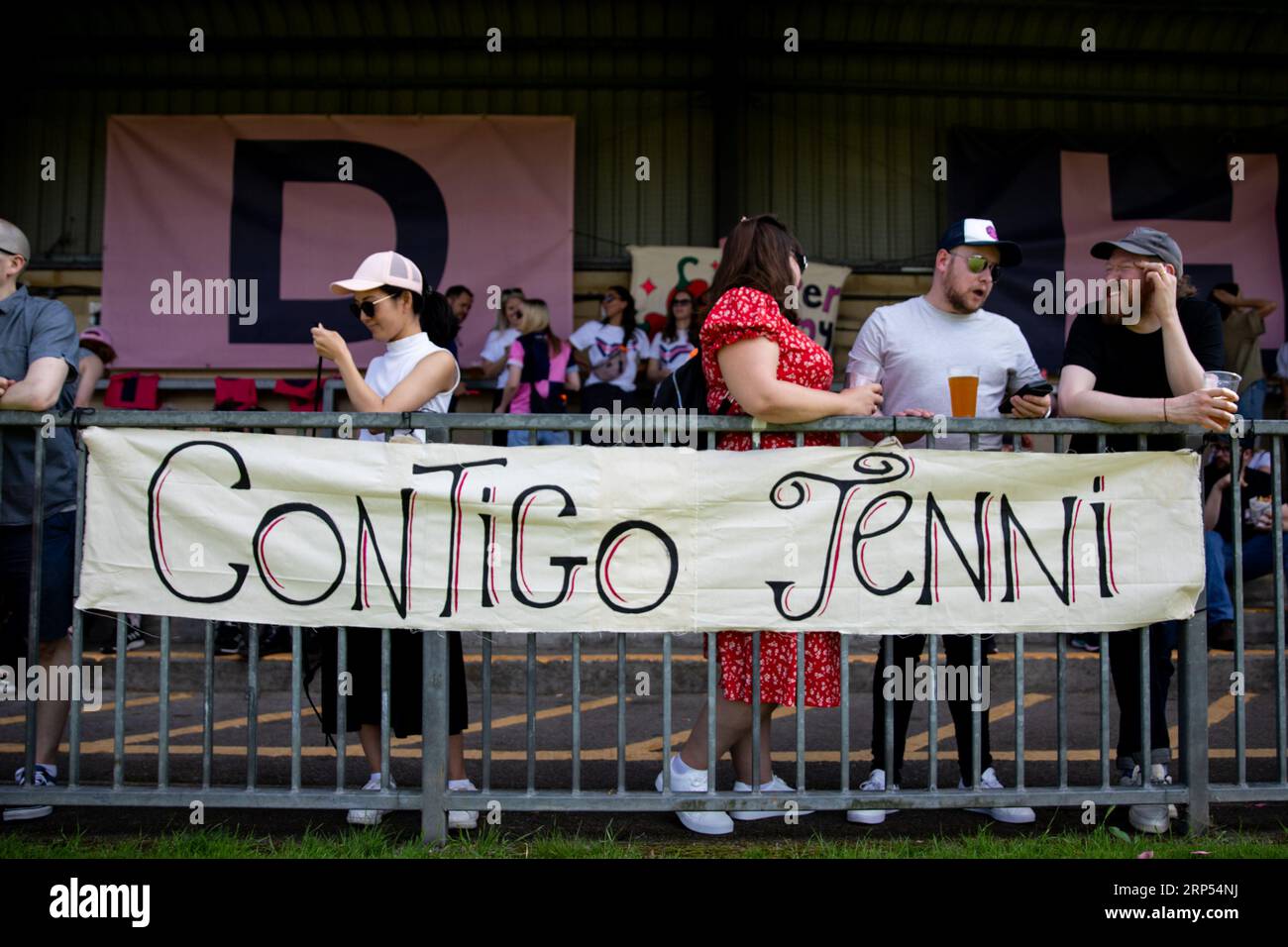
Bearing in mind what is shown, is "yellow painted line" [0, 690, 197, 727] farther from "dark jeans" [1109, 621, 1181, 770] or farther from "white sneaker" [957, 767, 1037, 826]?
"dark jeans" [1109, 621, 1181, 770]

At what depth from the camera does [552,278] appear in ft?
34.0

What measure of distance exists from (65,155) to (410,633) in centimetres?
857

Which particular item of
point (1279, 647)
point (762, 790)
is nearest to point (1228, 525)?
point (1279, 647)

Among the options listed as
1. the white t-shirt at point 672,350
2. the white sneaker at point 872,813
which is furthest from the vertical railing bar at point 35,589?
the white t-shirt at point 672,350

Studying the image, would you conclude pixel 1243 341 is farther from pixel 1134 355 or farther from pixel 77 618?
pixel 77 618

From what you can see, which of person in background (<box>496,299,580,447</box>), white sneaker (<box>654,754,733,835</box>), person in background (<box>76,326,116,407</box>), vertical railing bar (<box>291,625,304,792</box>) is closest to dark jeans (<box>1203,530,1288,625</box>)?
white sneaker (<box>654,754,733,835</box>)

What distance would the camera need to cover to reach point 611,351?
9695 millimetres

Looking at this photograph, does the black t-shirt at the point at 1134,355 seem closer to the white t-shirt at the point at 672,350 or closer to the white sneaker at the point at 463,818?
the white sneaker at the point at 463,818

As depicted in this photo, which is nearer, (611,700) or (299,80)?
(611,700)

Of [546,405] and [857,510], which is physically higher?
[546,405]

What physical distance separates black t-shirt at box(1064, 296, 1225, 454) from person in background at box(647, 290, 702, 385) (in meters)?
5.49

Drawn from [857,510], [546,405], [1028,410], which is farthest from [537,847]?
→ [546,405]

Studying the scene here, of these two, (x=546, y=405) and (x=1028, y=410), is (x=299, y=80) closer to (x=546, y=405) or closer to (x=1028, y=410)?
(x=546, y=405)

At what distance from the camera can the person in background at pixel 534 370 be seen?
9.56m
